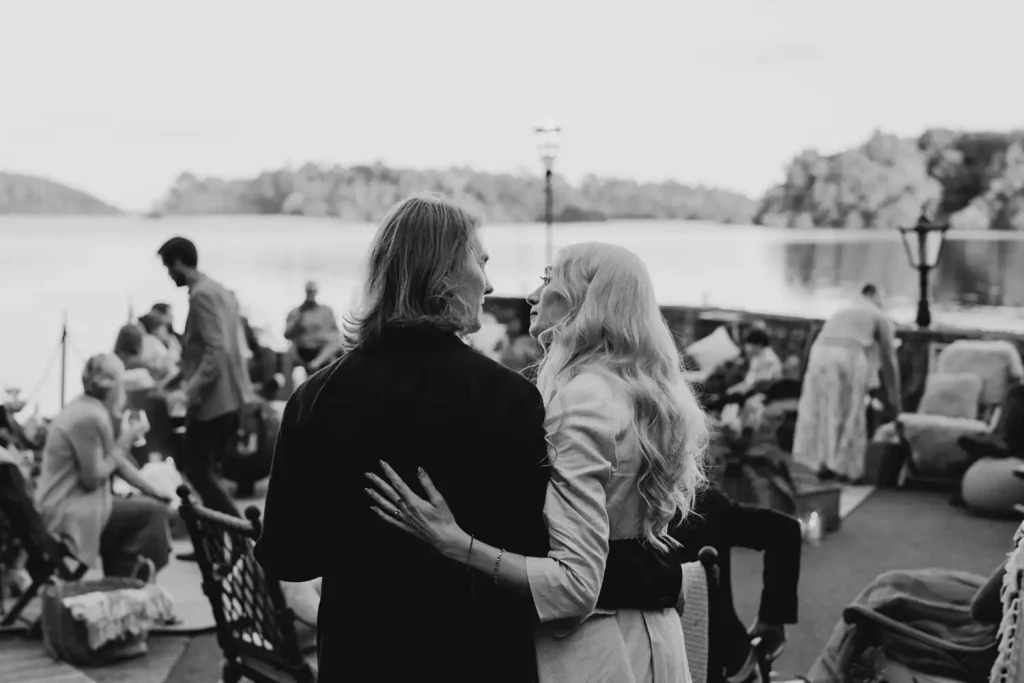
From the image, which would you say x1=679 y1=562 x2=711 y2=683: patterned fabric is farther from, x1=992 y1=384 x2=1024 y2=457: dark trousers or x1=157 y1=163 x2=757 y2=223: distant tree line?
x1=157 y1=163 x2=757 y2=223: distant tree line

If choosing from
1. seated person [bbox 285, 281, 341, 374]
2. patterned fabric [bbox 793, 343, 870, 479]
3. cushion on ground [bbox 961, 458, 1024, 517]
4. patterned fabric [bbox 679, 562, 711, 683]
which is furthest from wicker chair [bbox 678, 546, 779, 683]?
seated person [bbox 285, 281, 341, 374]

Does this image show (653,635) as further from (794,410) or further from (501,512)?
(794,410)

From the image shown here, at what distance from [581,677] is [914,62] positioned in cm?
1722

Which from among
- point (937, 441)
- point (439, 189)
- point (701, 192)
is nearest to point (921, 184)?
point (701, 192)

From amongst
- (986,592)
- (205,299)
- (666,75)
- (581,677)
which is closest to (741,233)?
(666,75)

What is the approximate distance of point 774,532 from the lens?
2641 mm

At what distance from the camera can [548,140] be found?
42.7ft

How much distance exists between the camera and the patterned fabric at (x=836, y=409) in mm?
7531

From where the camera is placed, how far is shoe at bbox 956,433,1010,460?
A: 6746 mm

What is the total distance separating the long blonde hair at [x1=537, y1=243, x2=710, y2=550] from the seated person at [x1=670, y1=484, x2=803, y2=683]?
0.90 m

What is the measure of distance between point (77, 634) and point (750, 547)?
8.43 ft

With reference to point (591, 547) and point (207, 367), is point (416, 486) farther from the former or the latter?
point (207, 367)

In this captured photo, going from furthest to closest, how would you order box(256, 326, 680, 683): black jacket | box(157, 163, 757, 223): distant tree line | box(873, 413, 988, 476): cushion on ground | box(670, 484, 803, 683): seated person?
box(157, 163, 757, 223): distant tree line → box(873, 413, 988, 476): cushion on ground → box(670, 484, 803, 683): seated person → box(256, 326, 680, 683): black jacket

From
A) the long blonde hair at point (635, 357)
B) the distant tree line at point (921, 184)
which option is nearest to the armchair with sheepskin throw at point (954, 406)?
the long blonde hair at point (635, 357)
